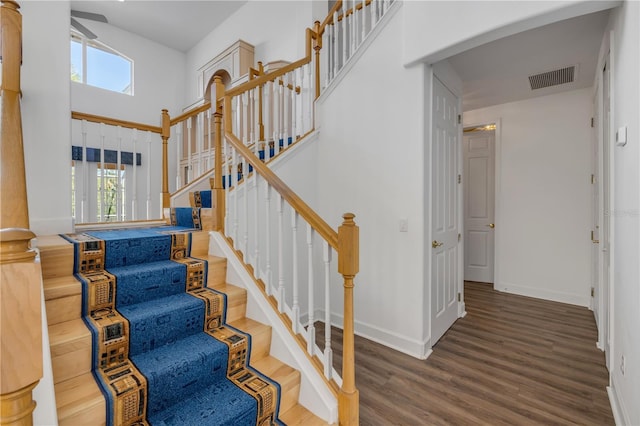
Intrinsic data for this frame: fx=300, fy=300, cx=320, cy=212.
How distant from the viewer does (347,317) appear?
155 cm

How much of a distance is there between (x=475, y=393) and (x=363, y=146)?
212cm

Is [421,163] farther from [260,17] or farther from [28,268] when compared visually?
[260,17]

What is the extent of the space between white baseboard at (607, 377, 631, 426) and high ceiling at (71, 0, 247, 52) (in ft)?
22.1

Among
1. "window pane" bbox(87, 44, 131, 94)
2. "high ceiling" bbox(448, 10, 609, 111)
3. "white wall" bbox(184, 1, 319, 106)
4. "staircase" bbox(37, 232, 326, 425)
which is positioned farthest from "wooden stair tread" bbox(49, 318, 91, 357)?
"window pane" bbox(87, 44, 131, 94)

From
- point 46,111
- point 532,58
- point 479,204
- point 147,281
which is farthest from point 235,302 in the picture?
point 479,204

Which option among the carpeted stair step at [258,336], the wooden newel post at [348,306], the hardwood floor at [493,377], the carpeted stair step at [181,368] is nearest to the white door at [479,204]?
the hardwood floor at [493,377]

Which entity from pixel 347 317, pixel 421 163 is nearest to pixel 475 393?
pixel 347 317

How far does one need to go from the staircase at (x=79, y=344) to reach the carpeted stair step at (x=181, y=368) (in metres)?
0.18

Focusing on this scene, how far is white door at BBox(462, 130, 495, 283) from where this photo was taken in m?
4.58

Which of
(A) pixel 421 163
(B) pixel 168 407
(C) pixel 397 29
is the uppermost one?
(C) pixel 397 29

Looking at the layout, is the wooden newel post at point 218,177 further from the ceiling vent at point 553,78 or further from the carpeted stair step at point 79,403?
the ceiling vent at point 553,78

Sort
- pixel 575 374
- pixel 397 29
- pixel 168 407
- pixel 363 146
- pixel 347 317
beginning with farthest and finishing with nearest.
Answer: pixel 363 146 < pixel 397 29 < pixel 575 374 < pixel 347 317 < pixel 168 407

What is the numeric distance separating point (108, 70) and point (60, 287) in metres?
6.04

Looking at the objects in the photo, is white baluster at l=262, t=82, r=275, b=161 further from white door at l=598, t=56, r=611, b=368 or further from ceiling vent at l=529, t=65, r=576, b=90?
white door at l=598, t=56, r=611, b=368
